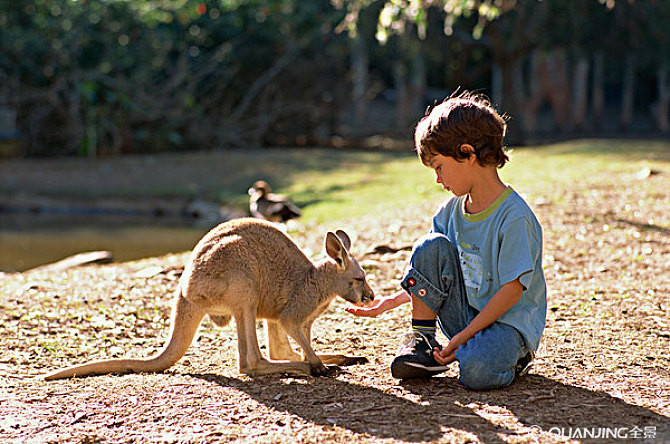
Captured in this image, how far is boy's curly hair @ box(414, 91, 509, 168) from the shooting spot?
294cm

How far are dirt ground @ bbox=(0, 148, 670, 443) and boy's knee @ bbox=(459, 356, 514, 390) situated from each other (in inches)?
1.3

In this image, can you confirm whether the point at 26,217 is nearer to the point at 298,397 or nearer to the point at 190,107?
the point at 190,107

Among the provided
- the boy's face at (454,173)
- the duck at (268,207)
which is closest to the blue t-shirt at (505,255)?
the boy's face at (454,173)

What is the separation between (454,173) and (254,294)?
0.96m

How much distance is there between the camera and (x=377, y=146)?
1638cm

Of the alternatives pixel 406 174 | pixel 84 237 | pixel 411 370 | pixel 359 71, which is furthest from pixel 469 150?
pixel 359 71

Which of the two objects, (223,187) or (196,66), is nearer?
(223,187)

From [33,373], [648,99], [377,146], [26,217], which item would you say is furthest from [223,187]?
[648,99]

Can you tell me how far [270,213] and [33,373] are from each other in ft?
15.5

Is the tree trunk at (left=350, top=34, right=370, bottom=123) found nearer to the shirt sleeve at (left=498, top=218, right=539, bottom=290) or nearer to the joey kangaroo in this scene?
the joey kangaroo

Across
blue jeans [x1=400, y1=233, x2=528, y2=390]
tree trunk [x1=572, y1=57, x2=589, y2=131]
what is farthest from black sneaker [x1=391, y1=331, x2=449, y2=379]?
tree trunk [x1=572, y1=57, x2=589, y2=131]

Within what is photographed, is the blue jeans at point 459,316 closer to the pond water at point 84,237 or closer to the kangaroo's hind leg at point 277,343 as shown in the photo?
the kangaroo's hind leg at point 277,343

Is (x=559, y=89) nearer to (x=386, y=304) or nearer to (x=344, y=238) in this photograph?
(x=344, y=238)

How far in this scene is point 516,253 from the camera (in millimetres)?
2893
